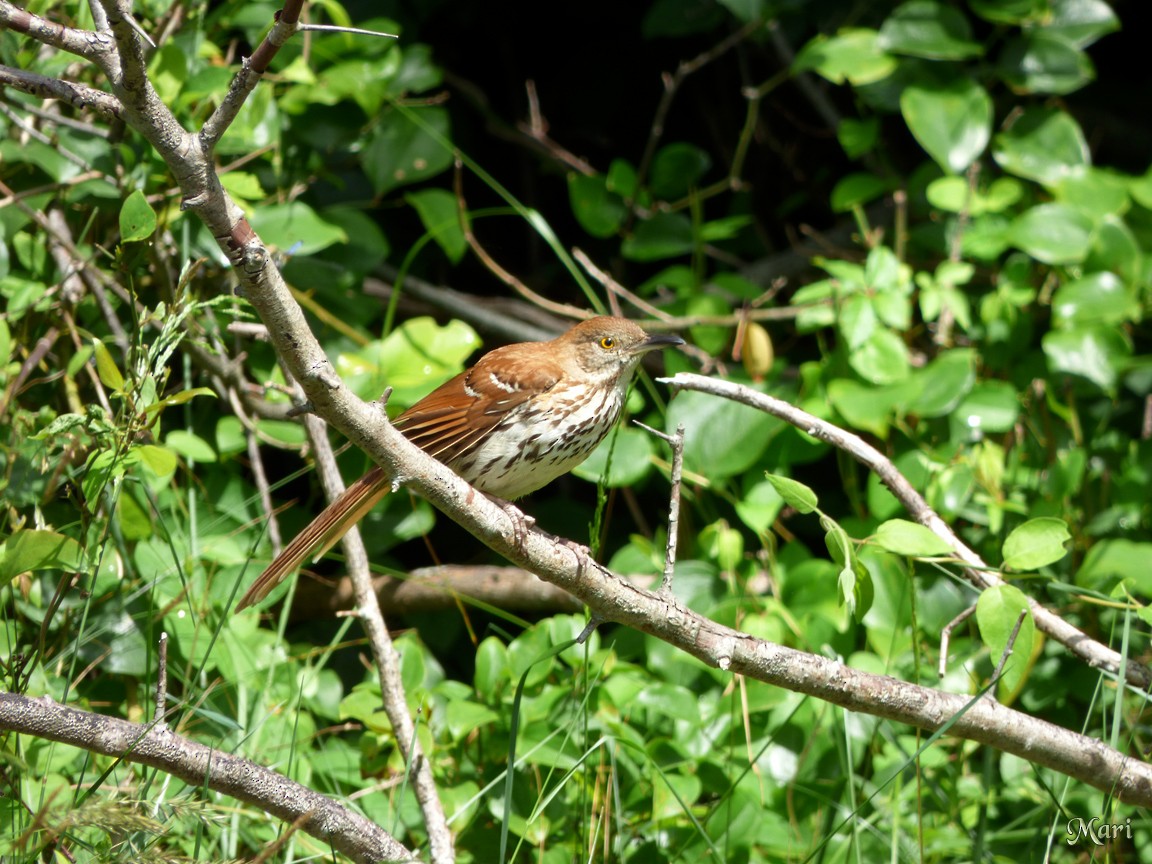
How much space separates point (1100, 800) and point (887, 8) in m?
2.61

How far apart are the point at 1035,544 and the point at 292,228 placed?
2052mm

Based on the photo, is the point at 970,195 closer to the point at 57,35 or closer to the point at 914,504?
the point at 914,504

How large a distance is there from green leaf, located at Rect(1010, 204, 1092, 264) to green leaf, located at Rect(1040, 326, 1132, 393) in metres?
0.23

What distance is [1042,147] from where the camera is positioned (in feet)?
11.5

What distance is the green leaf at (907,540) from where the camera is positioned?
189 centimetres

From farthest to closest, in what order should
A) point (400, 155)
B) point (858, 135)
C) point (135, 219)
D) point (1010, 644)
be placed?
point (858, 135) < point (400, 155) < point (1010, 644) < point (135, 219)

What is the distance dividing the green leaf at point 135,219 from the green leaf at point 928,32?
99.6 inches

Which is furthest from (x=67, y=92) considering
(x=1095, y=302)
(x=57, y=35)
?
(x=1095, y=302)

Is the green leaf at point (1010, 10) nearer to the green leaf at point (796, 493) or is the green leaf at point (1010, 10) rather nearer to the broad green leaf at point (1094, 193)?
the broad green leaf at point (1094, 193)

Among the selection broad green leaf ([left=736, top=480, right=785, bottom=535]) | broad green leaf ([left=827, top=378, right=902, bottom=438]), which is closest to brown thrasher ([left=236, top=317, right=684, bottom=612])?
broad green leaf ([left=736, top=480, right=785, bottom=535])

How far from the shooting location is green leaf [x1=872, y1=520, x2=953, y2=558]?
1890 millimetres

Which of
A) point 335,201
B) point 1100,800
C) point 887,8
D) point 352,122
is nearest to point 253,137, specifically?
point 352,122

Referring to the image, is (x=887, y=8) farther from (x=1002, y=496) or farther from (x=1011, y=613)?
(x=1011, y=613)

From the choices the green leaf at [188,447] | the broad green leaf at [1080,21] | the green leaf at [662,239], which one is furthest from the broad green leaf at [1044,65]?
the green leaf at [188,447]
